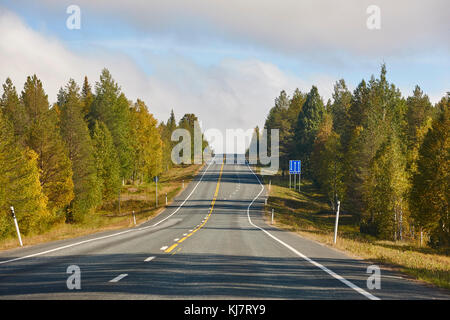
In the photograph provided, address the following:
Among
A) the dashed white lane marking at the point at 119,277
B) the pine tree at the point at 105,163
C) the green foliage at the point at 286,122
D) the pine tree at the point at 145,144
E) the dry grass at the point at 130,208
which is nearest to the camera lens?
the dashed white lane marking at the point at 119,277

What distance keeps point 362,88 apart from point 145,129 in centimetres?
3894

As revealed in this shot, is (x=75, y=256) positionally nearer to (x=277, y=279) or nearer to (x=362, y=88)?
(x=277, y=279)

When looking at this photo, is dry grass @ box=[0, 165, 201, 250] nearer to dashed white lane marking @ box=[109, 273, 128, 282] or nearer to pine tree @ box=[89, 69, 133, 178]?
pine tree @ box=[89, 69, 133, 178]

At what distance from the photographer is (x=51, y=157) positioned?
143 ft

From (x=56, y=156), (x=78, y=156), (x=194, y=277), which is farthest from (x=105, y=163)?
(x=194, y=277)

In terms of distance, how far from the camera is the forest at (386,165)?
34.8 meters

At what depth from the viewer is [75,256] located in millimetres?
11516

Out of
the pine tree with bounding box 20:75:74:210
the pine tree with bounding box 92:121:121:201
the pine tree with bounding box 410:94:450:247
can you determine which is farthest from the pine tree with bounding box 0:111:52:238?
the pine tree with bounding box 410:94:450:247

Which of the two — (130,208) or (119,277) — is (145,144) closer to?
(130,208)

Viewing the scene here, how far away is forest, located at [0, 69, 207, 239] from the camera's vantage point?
1442 inches

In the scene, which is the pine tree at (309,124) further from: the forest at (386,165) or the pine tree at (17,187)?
the pine tree at (17,187)

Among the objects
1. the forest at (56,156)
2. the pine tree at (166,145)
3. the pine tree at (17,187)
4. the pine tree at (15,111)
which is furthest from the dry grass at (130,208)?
the pine tree at (166,145)

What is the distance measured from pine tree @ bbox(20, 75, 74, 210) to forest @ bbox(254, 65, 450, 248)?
114 ft
